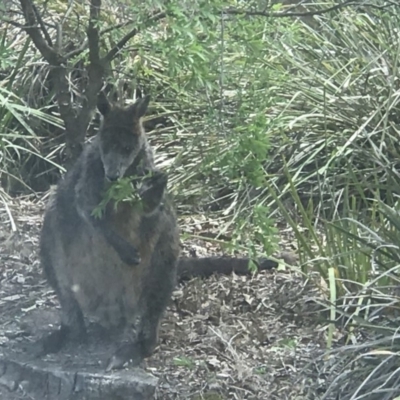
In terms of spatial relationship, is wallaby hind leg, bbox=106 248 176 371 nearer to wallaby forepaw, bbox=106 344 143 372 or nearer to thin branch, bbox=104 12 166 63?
wallaby forepaw, bbox=106 344 143 372

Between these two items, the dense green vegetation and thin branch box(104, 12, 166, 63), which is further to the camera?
the dense green vegetation

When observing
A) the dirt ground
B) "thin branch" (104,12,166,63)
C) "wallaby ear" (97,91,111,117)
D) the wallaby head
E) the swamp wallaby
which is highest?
"thin branch" (104,12,166,63)

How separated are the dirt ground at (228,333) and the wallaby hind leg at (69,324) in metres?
0.27

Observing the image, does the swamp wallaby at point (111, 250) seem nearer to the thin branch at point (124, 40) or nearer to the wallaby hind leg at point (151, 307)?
the wallaby hind leg at point (151, 307)

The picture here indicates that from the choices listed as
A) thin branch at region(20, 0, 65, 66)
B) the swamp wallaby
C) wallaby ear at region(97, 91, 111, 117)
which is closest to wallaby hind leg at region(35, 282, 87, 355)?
the swamp wallaby

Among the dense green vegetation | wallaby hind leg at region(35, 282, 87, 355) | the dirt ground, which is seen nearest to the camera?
the dense green vegetation

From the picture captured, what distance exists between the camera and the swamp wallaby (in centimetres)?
441

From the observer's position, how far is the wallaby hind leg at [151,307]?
14.7 feet

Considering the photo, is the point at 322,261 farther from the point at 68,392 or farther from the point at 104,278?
the point at 68,392

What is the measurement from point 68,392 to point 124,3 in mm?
1748

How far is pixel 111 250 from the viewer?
4.54 m

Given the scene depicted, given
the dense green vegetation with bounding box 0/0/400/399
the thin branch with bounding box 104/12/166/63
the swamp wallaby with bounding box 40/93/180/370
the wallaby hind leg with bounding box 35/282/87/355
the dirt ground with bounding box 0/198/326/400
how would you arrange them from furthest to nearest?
the wallaby hind leg with bounding box 35/282/87/355 → the swamp wallaby with bounding box 40/93/180/370 → the dirt ground with bounding box 0/198/326/400 → the dense green vegetation with bounding box 0/0/400/399 → the thin branch with bounding box 104/12/166/63

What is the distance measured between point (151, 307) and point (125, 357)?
0.90ft

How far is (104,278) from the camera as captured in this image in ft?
15.0
